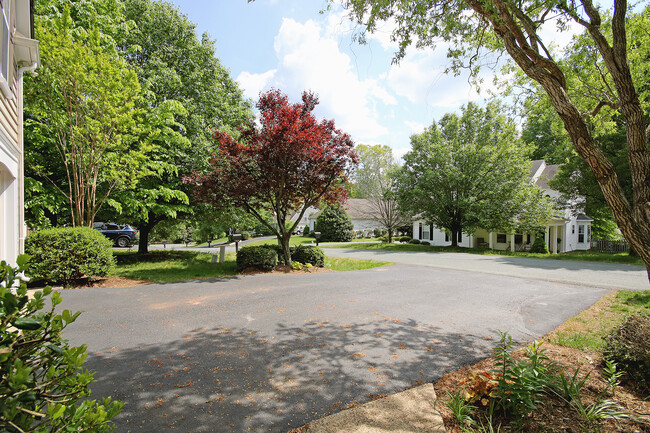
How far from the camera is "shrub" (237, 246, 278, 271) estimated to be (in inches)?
422

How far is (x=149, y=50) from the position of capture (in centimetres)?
1401

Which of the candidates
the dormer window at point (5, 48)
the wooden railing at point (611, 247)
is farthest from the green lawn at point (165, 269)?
the wooden railing at point (611, 247)

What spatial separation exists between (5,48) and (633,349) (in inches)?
345

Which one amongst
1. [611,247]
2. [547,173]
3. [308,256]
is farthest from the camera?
[547,173]

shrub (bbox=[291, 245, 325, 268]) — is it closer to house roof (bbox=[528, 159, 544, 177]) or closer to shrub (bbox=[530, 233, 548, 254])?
shrub (bbox=[530, 233, 548, 254])

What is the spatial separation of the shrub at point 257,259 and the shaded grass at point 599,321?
801 centimetres

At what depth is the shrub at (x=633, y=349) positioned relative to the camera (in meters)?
3.18

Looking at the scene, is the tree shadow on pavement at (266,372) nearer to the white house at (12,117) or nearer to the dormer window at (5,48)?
the white house at (12,117)

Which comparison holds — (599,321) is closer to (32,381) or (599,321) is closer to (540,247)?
Answer: (32,381)

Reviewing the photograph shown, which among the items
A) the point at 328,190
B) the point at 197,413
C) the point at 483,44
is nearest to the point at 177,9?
the point at 328,190

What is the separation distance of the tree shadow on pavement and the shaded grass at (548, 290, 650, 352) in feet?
3.61

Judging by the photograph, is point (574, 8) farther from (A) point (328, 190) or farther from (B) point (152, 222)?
(B) point (152, 222)

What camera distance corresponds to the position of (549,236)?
25.5 metres

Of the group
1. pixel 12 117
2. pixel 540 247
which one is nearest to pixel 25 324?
pixel 12 117
